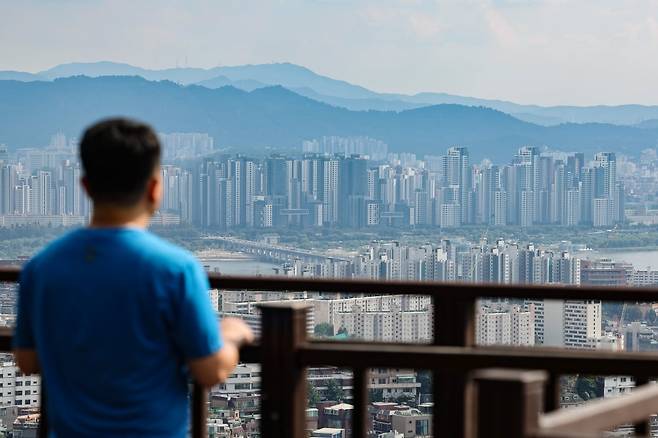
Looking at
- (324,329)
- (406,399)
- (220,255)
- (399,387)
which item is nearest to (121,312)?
(406,399)

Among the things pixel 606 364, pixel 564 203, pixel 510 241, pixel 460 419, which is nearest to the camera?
pixel 606 364

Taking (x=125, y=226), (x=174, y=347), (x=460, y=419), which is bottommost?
(x=460, y=419)

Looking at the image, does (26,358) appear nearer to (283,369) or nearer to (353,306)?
(283,369)

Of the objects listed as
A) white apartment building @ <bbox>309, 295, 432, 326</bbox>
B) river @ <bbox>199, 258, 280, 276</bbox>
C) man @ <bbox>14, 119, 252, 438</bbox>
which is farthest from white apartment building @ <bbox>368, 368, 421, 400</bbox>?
river @ <bbox>199, 258, 280, 276</bbox>

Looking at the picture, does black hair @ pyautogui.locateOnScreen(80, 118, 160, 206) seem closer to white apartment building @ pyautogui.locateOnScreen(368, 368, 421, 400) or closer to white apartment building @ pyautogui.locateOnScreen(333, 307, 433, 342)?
white apartment building @ pyautogui.locateOnScreen(368, 368, 421, 400)

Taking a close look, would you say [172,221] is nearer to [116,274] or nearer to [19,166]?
[19,166]

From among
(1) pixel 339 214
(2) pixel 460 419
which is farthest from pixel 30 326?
(1) pixel 339 214

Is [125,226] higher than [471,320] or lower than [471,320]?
higher

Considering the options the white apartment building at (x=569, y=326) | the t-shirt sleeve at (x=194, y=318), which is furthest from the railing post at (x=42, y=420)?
the white apartment building at (x=569, y=326)
